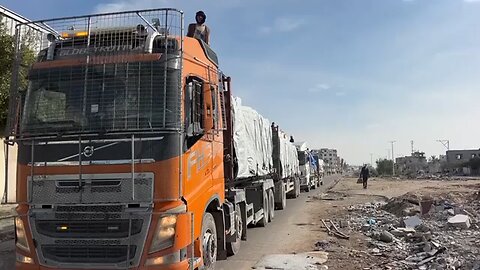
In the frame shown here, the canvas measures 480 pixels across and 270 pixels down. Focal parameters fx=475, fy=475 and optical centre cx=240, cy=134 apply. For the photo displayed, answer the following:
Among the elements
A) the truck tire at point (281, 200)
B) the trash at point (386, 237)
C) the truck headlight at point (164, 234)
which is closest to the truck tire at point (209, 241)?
the truck headlight at point (164, 234)

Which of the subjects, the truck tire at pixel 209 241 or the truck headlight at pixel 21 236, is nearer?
the truck headlight at pixel 21 236

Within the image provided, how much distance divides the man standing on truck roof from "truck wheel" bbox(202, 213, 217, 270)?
10.5 ft

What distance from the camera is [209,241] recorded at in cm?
741

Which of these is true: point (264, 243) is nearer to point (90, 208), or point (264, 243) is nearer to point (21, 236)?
point (90, 208)

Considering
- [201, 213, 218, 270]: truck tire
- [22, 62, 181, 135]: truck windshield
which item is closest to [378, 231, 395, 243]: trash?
[201, 213, 218, 270]: truck tire

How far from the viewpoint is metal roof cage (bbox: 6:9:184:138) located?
6.15 meters

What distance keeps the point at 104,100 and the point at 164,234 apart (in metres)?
1.91

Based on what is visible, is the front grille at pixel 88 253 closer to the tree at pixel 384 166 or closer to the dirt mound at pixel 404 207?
the dirt mound at pixel 404 207

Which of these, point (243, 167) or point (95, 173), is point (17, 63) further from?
point (243, 167)

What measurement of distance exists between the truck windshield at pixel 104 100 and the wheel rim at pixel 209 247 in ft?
6.85

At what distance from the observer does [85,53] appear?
651 centimetres

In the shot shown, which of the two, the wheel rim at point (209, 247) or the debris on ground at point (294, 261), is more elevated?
the wheel rim at point (209, 247)

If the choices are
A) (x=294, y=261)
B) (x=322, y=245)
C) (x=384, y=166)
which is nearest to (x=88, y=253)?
(x=294, y=261)

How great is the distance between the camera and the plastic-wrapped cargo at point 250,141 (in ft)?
36.5
